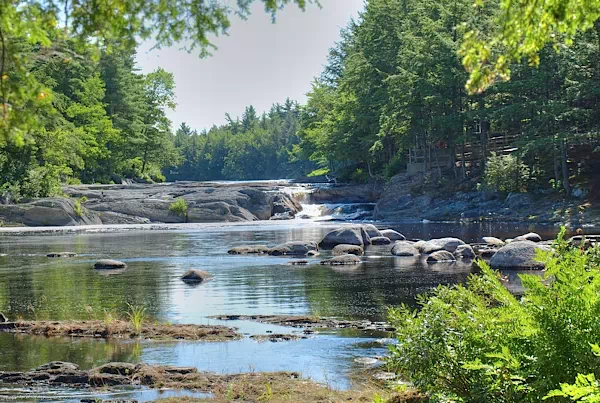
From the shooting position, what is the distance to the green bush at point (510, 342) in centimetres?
624

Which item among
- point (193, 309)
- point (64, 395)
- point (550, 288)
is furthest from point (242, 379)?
point (193, 309)

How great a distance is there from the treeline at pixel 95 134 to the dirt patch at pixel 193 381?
34045 millimetres

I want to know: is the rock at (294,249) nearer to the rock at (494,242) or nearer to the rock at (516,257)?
the rock at (494,242)

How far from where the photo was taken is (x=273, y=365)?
1234cm

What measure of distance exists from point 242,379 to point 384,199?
4604cm

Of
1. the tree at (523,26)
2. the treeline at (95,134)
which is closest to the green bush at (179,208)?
the treeline at (95,134)

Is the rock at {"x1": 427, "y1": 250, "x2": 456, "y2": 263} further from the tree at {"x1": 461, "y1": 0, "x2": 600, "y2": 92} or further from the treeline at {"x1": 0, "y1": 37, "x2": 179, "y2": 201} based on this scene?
the treeline at {"x1": 0, "y1": 37, "x2": 179, "y2": 201}

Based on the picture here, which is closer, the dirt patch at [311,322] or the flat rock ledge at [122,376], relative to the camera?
the flat rock ledge at [122,376]

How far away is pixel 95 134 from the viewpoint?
71875 millimetres

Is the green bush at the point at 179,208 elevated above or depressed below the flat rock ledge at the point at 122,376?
above

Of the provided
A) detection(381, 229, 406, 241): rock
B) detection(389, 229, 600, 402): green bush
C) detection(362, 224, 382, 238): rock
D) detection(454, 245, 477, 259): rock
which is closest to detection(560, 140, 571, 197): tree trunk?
detection(381, 229, 406, 241): rock

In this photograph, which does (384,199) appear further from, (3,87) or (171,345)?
(3,87)

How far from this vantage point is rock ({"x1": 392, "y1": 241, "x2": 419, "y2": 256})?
99.8 ft

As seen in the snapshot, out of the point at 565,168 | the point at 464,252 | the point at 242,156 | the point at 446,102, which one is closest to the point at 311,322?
the point at 464,252
